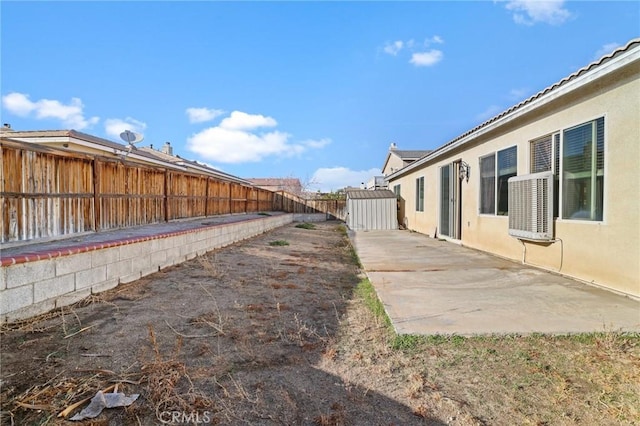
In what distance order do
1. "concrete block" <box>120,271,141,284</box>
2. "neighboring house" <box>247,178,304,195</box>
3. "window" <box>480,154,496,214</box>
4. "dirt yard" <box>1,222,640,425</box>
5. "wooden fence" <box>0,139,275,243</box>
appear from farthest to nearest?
"neighboring house" <box>247,178,304,195</box>
"window" <box>480,154,496,214</box>
"concrete block" <box>120,271,141,284</box>
"wooden fence" <box>0,139,275,243</box>
"dirt yard" <box>1,222,640,425</box>

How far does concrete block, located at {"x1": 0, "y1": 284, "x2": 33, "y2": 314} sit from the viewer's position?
2.88 metres

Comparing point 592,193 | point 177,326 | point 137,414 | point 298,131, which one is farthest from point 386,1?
point 298,131

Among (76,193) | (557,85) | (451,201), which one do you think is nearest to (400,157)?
(451,201)

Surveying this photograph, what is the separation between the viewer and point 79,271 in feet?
12.2

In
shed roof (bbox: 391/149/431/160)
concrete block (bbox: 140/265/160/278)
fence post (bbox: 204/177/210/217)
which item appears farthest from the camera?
shed roof (bbox: 391/149/431/160)

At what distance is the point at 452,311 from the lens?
10.6 feet

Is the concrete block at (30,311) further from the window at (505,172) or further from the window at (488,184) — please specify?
the window at (488,184)

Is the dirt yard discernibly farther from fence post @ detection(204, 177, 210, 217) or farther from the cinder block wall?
fence post @ detection(204, 177, 210, 217)

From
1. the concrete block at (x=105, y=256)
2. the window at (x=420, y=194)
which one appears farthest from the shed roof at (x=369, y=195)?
the concrete block at (x=105, y=256)

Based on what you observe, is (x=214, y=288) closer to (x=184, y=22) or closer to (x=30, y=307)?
(x=30, y=307)

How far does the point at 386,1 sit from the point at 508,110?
15.3 ft

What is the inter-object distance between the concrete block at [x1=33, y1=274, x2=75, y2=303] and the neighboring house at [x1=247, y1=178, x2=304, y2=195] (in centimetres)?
3166

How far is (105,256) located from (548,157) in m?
6.59

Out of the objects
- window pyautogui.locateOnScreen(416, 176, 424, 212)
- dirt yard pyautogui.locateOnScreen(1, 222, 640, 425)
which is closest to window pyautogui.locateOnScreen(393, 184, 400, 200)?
window pyautogui.locateOnScreen(416, 176, 424, 212)
